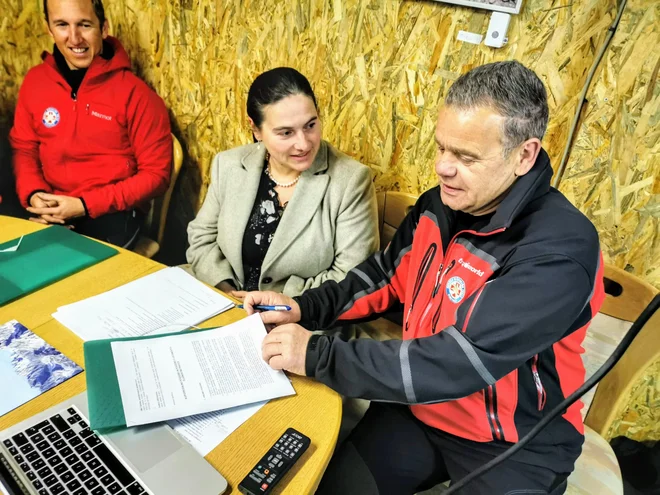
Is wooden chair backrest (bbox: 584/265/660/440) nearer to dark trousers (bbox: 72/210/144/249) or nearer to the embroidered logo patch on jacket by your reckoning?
dark trousers (bbox: 72/210/144/249)

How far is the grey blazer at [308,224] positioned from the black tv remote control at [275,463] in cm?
75

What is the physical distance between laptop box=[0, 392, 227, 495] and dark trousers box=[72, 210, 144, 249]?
130 centimetres

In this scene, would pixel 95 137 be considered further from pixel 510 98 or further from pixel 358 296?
pixel 510 98

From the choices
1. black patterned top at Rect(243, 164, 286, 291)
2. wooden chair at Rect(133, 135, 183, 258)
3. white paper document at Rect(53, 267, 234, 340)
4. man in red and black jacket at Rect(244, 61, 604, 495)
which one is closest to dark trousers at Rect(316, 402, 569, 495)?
man in red and black jacket at Rect(244, 61, 604, 495)

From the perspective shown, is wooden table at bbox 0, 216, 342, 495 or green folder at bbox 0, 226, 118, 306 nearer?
wooden table at bbox 0, 216, 342, 495

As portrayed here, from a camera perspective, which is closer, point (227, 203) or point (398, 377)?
point (398, 377)

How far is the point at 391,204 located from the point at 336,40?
2.24ft

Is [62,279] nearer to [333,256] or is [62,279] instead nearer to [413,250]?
[333,256]

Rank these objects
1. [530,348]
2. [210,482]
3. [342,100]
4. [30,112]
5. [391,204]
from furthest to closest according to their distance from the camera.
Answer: [30,112], [342,100], [391,204], [530,348], [210,482]

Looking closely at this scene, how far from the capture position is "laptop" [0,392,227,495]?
0.68 meters

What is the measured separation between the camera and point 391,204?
67.1 inches

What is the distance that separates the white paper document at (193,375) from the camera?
82 centimetres

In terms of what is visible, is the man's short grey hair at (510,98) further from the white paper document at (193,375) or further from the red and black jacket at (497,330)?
the white paper document at (193,375)

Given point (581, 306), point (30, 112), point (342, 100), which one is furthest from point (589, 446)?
point (30, 112)
